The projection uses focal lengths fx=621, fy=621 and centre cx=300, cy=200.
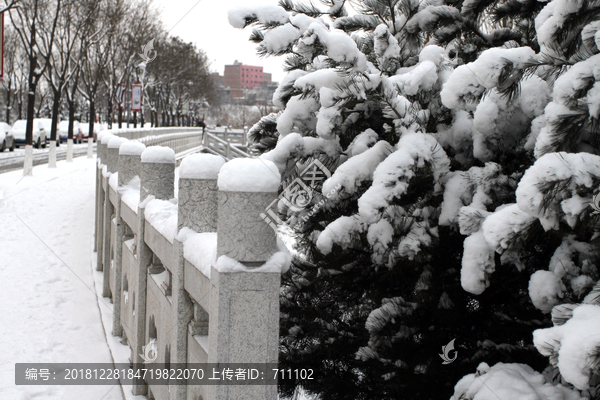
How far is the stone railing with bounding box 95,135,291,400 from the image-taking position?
242 cm

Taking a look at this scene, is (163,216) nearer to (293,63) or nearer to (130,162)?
(293,63)

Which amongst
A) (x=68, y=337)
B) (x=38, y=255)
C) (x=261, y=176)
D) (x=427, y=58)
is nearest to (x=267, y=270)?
(x=261, y=176)

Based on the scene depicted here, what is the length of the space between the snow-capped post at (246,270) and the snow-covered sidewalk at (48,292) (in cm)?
276

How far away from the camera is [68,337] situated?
5.93 m

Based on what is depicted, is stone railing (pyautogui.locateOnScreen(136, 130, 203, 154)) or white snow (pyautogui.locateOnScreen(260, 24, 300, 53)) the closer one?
white snow (pyautogui.locateOnScreen(260, 24, 300, 53))

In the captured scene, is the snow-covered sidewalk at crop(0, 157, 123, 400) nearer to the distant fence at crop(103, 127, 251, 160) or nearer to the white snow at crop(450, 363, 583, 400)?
the distant fence at crop(103, 127, 251, 160)

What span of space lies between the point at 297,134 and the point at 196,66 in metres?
59.2

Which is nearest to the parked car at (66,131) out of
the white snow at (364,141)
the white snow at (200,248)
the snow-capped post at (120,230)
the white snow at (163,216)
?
the snow-capped post at (120,230)

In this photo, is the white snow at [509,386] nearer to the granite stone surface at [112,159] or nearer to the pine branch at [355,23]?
the pine branch at [355,23]

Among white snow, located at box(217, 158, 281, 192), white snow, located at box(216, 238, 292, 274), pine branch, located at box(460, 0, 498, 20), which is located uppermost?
pine branch, located at box(460, 0, 498, 20)

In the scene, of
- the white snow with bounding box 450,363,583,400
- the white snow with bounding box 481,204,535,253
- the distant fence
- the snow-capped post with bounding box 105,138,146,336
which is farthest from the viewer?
the distant fence

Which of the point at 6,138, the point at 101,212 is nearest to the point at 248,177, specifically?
the point at 101,212

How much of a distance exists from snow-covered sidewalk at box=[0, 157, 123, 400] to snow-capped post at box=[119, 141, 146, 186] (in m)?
1.58

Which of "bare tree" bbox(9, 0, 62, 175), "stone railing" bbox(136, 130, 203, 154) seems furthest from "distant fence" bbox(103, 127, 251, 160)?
"bare tree" bbox(9, 0, 62, 175)
